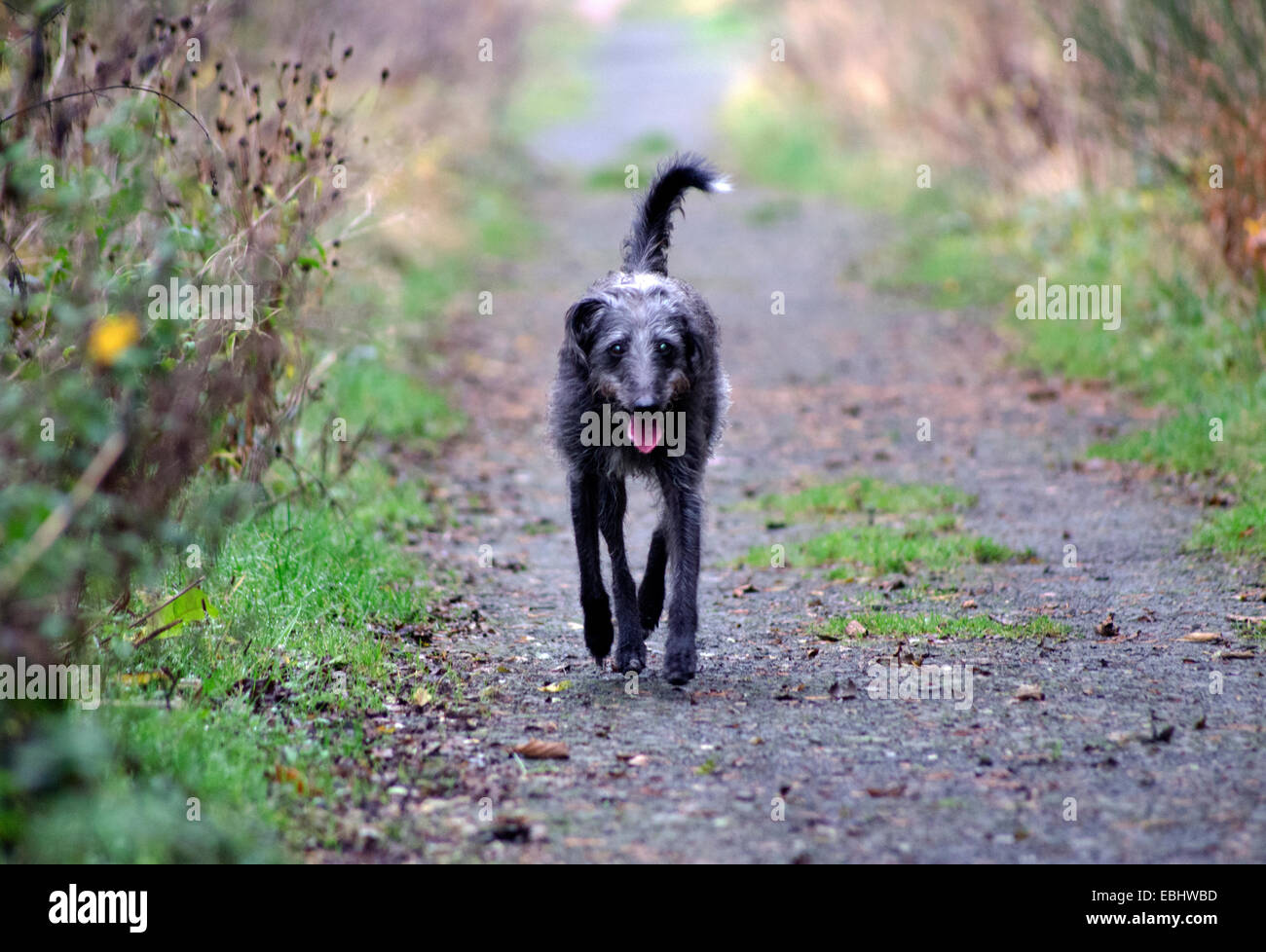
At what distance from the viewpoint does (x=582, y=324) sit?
5.78m

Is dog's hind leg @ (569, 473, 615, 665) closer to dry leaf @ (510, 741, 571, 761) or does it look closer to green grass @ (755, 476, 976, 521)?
dry leaf @ (510, 741, 571, 761)

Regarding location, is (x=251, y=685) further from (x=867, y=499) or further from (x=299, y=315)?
(x=867, y=499)

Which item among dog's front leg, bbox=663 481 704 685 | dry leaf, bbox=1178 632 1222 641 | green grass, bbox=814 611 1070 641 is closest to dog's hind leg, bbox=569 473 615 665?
dog's front leg, bbox=663 481 704 685

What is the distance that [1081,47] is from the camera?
12.2 metres

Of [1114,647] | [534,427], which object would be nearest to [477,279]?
[534,427]

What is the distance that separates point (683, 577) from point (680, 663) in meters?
0.35

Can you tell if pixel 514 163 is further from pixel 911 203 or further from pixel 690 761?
pixel 690 761

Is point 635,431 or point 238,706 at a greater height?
point 635,431

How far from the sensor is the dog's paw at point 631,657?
5.80 metres

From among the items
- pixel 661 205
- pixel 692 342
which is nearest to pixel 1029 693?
pixel 692 342

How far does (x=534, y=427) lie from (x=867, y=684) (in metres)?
6.13

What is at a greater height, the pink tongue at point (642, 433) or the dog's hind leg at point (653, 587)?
the pink tongue at point (642, 433)

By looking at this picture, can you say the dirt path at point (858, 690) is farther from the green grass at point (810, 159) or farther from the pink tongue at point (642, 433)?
the green grass at point (810, 159)

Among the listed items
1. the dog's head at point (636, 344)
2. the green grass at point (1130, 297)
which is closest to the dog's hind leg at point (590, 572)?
the dog's head at point (636, 344)
